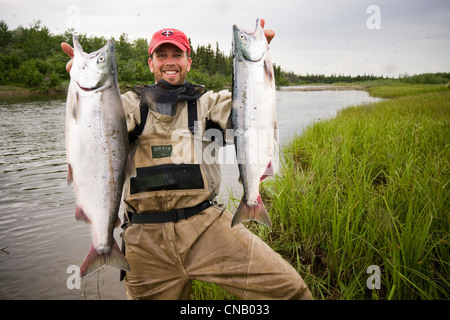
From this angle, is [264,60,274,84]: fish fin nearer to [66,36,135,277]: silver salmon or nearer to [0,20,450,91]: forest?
[66,36,135,277]: silver salmon

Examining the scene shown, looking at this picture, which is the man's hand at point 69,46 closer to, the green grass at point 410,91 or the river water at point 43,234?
the river water at point 43,234

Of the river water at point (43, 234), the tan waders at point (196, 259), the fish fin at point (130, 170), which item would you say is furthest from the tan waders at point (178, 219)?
the river water at point (43, 234)

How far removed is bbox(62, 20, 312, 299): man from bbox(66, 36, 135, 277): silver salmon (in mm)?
311

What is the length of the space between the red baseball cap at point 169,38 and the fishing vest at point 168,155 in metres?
0.51

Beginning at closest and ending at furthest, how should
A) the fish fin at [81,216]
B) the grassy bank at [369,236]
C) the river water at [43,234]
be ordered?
the fish fin at [81,216] < the grassy bank at [369,236] < the river water at [43,234]

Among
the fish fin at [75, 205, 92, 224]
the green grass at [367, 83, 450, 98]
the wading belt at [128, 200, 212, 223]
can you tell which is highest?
the green grass at [367, 83, 450, 98]

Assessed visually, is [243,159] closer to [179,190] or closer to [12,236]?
[179,190]

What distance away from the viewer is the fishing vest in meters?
2.42

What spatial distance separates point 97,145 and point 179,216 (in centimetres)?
84

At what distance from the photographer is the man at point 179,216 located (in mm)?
2342

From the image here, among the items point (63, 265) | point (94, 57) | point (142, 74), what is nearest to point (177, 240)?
point (94, 57)

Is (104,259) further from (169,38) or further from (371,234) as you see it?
(371,234)

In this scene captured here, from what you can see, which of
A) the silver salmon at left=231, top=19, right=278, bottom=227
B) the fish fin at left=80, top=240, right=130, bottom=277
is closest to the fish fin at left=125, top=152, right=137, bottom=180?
the fish fin at left=80, top=240, right=130, bottom=277

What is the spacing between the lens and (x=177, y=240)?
2408 mm
